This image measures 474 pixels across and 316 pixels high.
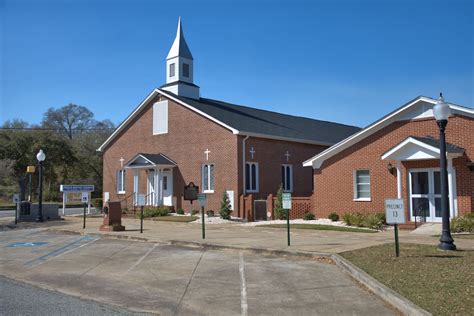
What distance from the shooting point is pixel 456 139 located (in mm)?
19250

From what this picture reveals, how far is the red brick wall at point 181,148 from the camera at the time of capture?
87.5 feet

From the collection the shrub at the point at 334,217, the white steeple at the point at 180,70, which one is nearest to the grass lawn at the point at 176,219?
the shrub at the point at 334,217

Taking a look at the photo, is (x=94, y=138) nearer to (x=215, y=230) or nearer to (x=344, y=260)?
(x=215, y=230)

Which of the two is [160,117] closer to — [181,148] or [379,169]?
[181,148]

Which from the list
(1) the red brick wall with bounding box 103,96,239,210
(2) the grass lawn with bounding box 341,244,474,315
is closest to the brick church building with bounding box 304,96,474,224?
(1) the red brick wall with bounding box 103,96,239,210

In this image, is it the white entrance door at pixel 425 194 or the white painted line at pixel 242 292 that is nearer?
the white painted line at pixel 242 292

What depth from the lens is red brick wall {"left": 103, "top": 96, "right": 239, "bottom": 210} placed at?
87.5 ft

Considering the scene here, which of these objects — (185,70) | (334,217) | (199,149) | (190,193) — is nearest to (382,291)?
(334,217)

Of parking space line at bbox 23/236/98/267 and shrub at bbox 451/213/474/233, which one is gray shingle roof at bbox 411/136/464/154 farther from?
parking space line at bbox 23/236/98/267

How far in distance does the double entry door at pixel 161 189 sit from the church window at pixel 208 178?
2.75m

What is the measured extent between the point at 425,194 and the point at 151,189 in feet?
55.6

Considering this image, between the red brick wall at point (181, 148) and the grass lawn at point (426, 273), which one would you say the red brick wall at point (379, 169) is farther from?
the grass lawn at point (426, 273)

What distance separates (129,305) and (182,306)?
0.86m

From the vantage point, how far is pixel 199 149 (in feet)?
92.5
